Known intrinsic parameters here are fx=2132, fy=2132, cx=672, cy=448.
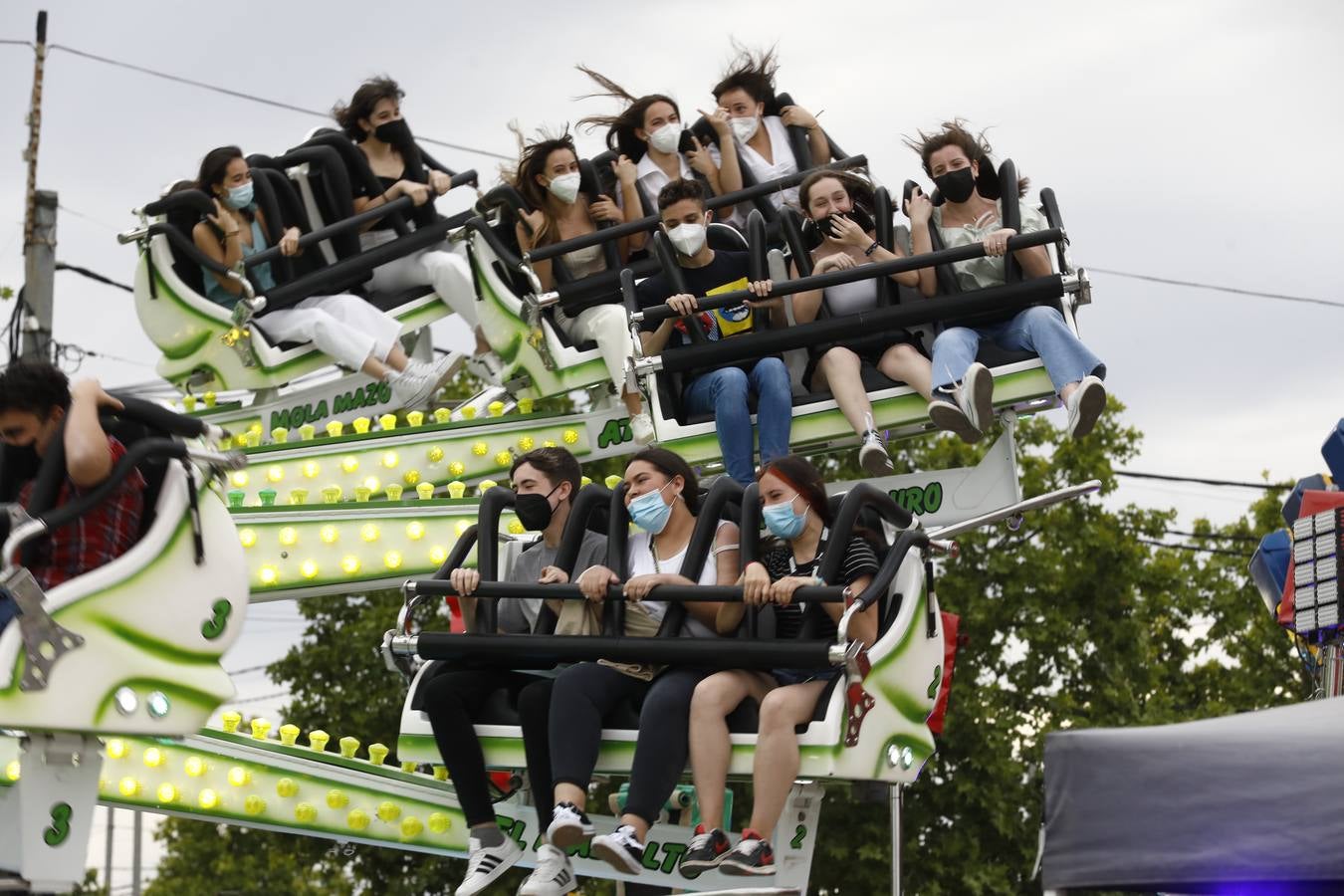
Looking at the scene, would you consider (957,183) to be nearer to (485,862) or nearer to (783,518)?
(783,518)

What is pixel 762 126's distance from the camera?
10.6 metres

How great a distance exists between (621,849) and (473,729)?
88 cm

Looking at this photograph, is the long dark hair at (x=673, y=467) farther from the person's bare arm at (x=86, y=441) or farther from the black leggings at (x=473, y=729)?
the person's bare arm at (x=86, y=441)

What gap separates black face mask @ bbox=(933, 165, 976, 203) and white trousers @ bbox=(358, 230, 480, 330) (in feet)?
10.4

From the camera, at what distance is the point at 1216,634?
20359 mm

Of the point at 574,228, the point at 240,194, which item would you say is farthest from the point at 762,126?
the point at 240,194

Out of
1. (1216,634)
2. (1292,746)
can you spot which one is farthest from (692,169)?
(1216,634)

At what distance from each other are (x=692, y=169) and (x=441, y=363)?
1606 millimetres

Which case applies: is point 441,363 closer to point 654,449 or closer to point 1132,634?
point 654,449

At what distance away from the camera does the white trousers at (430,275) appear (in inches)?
435

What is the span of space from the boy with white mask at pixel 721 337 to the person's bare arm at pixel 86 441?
10.3 feet

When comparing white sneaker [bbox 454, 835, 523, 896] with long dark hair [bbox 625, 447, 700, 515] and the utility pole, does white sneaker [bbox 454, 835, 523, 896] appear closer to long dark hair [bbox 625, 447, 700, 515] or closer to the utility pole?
long dark hair [bbox 625, 447, 700, 515]

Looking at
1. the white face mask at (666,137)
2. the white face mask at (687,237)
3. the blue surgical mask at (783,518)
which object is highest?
the white face mask at (666,137)

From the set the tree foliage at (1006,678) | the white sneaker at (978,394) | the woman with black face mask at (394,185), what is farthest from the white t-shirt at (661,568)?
the tree foliage at (1006,678)
